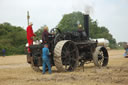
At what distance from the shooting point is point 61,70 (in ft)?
34.7

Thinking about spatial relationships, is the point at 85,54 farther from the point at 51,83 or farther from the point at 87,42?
the point at 51,83

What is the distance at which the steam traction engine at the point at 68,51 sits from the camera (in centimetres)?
1057

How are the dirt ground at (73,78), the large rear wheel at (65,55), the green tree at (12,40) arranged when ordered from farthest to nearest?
the green tree at (12,40) < the large rear wheel at (65,55) < the dirt ground at (73,78)

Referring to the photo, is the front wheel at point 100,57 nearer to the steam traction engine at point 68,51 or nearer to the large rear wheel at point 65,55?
the steam traction engine at point 68,51

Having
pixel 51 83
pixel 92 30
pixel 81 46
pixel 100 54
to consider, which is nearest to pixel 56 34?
pixel 81 46

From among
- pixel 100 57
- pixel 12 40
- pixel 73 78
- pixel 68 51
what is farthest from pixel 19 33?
pixel 73 78

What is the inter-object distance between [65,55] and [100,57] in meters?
2.95

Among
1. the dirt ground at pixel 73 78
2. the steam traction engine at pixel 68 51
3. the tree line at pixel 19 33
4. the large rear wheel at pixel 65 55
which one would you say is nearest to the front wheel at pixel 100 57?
the steam traction engine at pixel 68 51

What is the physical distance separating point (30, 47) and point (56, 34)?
4.32 feet

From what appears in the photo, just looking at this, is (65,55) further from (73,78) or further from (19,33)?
(19,33)

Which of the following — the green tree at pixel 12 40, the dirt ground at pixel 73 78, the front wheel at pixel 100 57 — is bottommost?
the dirt ground at pixel 73 78

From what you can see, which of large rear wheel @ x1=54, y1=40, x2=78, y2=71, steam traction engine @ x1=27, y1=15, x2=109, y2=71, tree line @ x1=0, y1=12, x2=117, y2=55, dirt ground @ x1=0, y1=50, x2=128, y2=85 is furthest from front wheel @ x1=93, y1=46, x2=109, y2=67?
tree line @ x1=0, y1=12, x2=117, y2=55

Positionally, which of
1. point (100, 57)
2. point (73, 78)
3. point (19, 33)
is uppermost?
point (19, 33)

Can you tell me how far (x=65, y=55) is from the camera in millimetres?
11055
